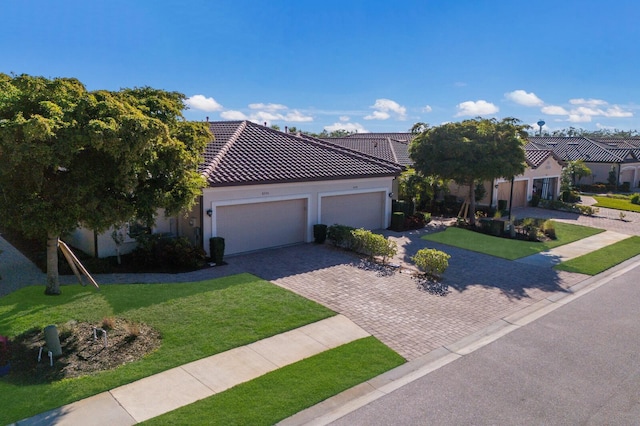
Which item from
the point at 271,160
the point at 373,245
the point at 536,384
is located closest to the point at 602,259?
the point at 373,245

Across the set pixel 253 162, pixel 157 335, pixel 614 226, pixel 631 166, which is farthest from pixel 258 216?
pixel 631 166

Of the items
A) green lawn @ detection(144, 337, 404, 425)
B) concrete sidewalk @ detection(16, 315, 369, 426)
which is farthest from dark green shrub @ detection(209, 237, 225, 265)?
green lawn @ detection(144, 337, 404, 425)

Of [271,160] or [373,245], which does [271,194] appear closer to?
[271,160]

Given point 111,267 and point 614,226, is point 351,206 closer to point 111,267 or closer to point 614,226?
point 111,267

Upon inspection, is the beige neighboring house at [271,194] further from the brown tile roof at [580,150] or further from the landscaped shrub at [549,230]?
the brown tile roof at [580,150]

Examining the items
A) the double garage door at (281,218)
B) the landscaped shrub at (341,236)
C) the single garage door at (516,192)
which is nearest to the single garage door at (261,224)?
the double garage door at (281,218)

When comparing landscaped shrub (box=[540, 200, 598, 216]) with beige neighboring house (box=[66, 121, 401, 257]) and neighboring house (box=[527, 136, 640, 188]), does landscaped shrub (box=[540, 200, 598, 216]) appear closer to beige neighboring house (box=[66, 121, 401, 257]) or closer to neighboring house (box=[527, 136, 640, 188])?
beige neighboring house (box=[66, 121, 401, 257])

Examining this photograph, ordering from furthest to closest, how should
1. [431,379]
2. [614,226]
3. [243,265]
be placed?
[614,226] < [243,265] < [431,379]
